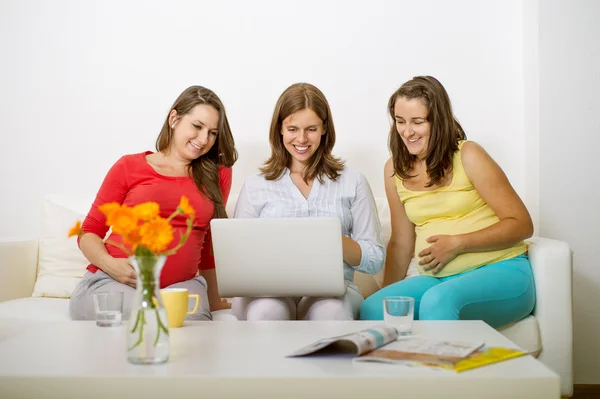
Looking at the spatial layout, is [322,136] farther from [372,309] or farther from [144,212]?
[144,212]

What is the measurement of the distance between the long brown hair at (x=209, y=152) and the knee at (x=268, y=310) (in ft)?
1.61

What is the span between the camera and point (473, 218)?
93.4 inches

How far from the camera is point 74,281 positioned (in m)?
2.70

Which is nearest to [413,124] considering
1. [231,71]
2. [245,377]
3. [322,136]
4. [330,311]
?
[322,136]

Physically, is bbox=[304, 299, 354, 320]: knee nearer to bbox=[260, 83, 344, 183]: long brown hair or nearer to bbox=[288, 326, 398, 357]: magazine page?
bbox=[260, 83, 344, 183]: long brown hair

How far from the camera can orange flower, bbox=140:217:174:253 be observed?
Result: 1267 mm

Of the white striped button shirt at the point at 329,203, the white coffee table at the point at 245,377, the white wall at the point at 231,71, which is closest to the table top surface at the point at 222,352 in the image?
the white coffee table at the point at 245,377

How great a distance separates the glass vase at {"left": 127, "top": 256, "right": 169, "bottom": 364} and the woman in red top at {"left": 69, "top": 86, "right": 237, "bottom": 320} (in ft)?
3.07

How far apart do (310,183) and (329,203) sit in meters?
0.12

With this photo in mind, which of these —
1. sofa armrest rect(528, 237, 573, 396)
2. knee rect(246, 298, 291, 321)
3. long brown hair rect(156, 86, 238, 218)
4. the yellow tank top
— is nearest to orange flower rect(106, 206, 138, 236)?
knee rect(246, 298, 291, 321)

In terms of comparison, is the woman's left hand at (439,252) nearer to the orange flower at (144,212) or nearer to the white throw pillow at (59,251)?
the orange flower at (144,212)

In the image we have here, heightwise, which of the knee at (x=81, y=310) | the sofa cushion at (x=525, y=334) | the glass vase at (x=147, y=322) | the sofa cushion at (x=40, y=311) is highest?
the glass vase at (x=147, y=322)

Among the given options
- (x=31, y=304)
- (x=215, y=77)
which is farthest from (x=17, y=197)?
(x=215, y=77)

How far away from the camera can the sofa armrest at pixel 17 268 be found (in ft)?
8.79
